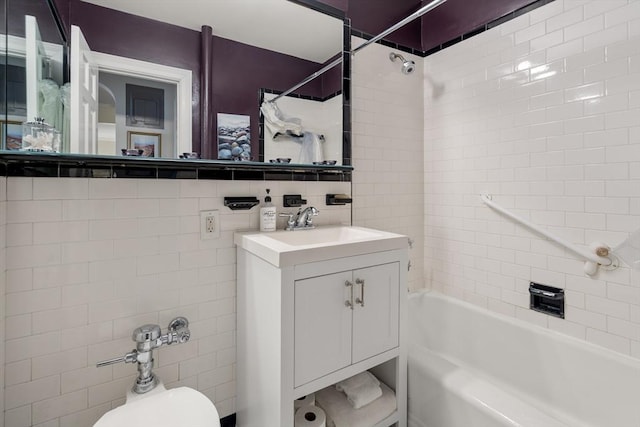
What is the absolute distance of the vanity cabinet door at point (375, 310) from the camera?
1295mm

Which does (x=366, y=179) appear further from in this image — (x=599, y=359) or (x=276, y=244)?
(x=599, y=359)

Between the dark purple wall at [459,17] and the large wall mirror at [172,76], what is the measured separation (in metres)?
0.78

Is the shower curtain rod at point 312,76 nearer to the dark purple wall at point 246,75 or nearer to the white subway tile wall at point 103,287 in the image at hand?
the dark purple wall at point 246,75

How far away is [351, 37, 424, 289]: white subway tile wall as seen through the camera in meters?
1.97

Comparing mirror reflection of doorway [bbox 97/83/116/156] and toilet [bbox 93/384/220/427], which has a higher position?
mirror reflection of doorway [bbox 97/83/116/156]

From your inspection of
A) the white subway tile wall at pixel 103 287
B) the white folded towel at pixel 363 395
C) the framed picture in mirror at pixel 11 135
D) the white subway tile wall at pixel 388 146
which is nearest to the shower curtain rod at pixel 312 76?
the white subway tile wall at pixel 388 146

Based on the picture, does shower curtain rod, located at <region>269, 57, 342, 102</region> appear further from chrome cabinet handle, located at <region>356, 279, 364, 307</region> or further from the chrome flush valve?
the chrome flush valve

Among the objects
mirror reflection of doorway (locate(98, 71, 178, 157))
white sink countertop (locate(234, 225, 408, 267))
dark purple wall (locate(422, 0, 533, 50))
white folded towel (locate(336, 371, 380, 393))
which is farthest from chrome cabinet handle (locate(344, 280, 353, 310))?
dark purple wall (locate(422, 0, 533, 50))

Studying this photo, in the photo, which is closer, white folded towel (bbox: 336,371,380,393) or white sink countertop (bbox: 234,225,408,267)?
white sink countertop (bbox: 234,225,408,267)

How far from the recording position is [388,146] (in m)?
2.10

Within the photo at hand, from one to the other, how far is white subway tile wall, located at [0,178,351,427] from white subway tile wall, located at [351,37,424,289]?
2.71ft

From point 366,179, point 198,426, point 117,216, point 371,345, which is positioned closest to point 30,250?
point 117,216

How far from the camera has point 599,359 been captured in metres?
1.43

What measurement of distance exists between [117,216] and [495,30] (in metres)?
2.26
